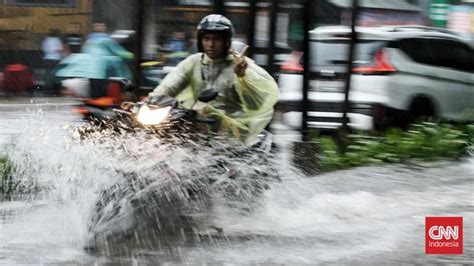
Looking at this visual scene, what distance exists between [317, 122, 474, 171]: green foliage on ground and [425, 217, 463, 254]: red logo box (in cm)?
292

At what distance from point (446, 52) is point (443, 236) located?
6.18m

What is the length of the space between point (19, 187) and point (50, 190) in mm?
449

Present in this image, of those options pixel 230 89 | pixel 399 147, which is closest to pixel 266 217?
pixel 230 89

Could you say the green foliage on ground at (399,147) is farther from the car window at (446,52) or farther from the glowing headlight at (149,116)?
the glowing headlight at (149,116)

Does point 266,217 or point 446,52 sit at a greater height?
point 446,52

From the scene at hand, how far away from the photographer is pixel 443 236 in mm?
6699

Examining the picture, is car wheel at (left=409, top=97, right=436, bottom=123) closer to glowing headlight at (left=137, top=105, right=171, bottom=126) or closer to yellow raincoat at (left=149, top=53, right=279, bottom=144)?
yellow raincoat at (left=149, top=53, right=279, bottom=144)

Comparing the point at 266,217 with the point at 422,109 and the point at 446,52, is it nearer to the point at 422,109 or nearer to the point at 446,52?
Result: the point at 422,109

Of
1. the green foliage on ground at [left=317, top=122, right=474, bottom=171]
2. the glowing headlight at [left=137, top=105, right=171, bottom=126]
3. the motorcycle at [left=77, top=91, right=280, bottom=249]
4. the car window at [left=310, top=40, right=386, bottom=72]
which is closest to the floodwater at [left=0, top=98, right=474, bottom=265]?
the motorcycle at [left=77, top=91, right=280, bottom=249]

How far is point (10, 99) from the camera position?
1769 cm

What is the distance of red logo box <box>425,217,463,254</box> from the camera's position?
658cm

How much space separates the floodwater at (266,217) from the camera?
6.46 m

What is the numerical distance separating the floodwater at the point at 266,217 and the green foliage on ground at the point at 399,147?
412mm

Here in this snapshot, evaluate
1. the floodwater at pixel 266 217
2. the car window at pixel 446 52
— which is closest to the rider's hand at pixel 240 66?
the floodwater at pixel 266 217
